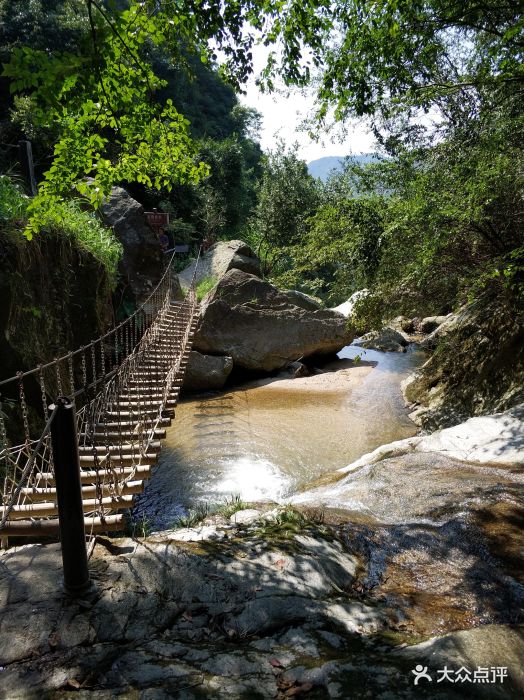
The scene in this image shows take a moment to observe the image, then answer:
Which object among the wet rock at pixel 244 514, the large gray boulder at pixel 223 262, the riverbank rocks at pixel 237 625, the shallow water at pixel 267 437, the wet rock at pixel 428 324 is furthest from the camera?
the wet rock at pixel 428 324

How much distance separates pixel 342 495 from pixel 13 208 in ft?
13.1

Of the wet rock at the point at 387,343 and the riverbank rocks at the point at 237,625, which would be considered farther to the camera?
the wet rock at the point at 387,343

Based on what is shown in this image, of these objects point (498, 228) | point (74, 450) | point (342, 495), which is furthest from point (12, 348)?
point (498, 228)

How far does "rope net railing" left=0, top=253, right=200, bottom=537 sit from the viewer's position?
212 cm

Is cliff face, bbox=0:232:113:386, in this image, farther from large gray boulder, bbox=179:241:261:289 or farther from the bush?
large gray boulder, bbox=179:241:261:289

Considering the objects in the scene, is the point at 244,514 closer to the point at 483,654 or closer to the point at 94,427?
the point at 94,427

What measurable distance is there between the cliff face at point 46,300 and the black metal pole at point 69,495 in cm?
289

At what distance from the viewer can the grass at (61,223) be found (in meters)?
3.99

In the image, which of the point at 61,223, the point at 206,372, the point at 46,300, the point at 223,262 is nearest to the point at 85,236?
the point at 61,223

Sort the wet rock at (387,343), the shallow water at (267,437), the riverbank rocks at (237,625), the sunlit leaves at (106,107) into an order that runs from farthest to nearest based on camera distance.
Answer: the wet rock at (387,343), the shallow water at (267,437), the sunlit leaves at (106,107), the riverbank rocks at (237,625)

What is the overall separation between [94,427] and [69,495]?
158 cm

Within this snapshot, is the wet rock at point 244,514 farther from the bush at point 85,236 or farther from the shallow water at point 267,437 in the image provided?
the bush at point 85,236

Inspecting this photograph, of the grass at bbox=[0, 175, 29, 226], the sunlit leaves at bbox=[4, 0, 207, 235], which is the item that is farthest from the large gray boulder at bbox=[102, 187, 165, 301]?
the sunlit leaves at bbox=[4, 0, 207, 235]

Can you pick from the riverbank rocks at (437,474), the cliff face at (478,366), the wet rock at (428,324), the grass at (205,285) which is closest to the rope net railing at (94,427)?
the riverbank rocks at (437,474)
